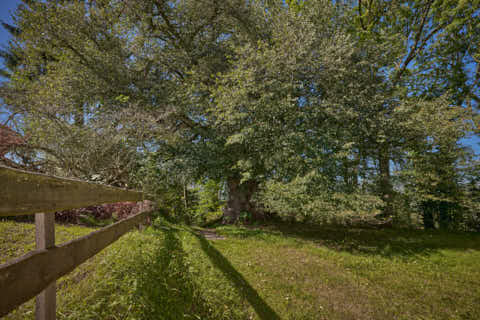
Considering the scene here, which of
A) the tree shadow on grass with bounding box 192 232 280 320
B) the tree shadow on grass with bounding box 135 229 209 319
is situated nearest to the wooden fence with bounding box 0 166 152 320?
the tree shadow on grass with bounding box 135 229 209 319

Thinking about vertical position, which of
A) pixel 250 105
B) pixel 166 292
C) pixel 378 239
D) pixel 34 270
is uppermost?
pixel 250 105

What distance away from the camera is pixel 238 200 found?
1170cm

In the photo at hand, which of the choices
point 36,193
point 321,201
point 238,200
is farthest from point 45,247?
point 238,200

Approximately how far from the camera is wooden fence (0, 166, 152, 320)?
1.10 metres

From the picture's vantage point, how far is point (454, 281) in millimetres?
4758

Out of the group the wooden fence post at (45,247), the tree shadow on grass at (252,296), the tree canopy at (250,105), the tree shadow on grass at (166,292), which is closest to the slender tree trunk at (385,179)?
the tree canopy at (250,105)

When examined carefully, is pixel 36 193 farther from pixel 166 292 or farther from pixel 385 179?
pixel 385 179

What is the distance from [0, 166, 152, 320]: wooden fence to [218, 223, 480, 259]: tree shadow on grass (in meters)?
6.84

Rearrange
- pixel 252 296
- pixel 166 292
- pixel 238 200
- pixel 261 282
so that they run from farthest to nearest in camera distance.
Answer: pixel 238 200, pixel 261 282, pixel 252 296, pixel 166 292

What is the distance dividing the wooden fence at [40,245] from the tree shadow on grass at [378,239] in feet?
22.4

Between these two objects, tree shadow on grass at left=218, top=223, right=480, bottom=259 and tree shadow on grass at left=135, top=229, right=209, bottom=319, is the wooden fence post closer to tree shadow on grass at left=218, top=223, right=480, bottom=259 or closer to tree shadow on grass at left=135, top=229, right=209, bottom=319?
tree shadow on grass at left=135, top=229, right=209, bottom=319

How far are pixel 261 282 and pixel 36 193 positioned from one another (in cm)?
394

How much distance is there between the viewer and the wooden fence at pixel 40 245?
3.61ft

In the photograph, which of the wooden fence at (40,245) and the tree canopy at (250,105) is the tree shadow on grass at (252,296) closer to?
the wooden fence at (40,245)
